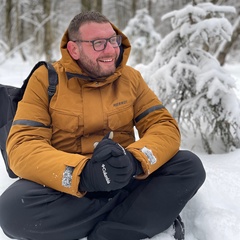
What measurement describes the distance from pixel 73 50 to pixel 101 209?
970 mm

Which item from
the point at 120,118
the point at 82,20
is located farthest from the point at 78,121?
the point at 82,20

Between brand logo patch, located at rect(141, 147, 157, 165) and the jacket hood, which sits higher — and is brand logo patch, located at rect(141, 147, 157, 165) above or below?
below

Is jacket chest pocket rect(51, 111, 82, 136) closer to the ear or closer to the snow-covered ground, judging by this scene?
the ear

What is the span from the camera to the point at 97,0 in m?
8.33

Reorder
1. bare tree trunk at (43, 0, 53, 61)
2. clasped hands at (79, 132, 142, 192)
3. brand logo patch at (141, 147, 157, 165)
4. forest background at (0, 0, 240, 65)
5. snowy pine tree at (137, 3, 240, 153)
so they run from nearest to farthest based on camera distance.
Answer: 1. clasped hands at (79, 132, 142, 192)
2. brand logo patch at (141, 147, 157, 165)
3. snowy pine tree at (137, 3, 240, 153)
4. bare tree trunk at (43, 0, 53, 61)
5. forest background at (0, 0, 240, 65)

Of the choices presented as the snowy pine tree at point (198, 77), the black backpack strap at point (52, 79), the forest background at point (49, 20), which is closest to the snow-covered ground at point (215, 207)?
the snowy pine tree at point (198, 77)

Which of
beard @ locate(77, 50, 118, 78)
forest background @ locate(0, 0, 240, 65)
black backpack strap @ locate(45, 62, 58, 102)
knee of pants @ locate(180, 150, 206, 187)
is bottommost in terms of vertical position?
forest background @ locate(0, 0, 240, 65)

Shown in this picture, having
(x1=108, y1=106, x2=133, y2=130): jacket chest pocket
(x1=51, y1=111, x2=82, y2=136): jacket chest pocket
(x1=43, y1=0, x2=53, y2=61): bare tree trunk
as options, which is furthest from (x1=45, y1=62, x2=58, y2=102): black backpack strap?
(x1=43, y1=0, x2=53, y2=61): bare tree trunk

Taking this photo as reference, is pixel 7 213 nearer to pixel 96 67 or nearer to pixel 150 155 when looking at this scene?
pixel 150 155

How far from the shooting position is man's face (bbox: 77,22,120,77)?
202 cm

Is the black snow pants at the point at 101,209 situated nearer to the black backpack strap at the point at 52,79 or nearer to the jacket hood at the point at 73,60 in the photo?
the black backpack strap at the point at 52,79

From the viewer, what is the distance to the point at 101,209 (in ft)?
6.04

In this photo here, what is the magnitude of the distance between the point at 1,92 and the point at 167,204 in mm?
1286

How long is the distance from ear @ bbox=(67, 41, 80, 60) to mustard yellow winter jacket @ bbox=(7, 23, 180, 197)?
0.09 feet
